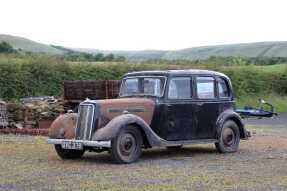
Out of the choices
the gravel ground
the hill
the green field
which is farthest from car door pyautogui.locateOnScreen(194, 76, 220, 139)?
the hill

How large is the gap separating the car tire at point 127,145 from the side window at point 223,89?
287 centimetres

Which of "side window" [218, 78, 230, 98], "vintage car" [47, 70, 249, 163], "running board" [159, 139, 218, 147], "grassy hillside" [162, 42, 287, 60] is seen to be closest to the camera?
"vintage car" [47, 70, 249, 163]

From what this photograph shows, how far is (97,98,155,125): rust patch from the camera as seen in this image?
13.4m

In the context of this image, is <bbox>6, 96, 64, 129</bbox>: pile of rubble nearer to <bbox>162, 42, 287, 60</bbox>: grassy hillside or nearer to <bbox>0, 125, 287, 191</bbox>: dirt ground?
<bbox>0, 125, 287, 191</bbox>: dirt ground

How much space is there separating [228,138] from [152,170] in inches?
153

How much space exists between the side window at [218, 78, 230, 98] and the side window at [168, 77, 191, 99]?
3.57 ft

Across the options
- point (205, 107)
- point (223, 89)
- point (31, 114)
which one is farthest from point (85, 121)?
point (31, 114)

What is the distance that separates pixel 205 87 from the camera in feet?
50.1

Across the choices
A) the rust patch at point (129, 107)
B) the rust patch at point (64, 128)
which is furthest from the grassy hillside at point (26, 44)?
the rust patch at point (129, 107)

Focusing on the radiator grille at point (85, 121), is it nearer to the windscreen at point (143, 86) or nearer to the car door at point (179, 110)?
the windscreen at point (143, 86)

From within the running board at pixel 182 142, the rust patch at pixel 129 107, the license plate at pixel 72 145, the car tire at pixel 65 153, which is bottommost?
the car tire at pixel 65 153

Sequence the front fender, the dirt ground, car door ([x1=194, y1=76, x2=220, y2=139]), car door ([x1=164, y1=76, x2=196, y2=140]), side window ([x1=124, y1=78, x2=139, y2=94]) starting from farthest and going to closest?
car door ([x1=194, y1=76, x2=220, y2=139])
side window ([x1=124, y1=78, x2=139, y2=94])
car door ([x1=164, y1=76, x2=196, y2=140])
the front fender
the dirt ground

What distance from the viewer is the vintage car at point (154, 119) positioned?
1320cm

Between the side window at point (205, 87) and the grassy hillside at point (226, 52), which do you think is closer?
the side window at point (205, 87)
